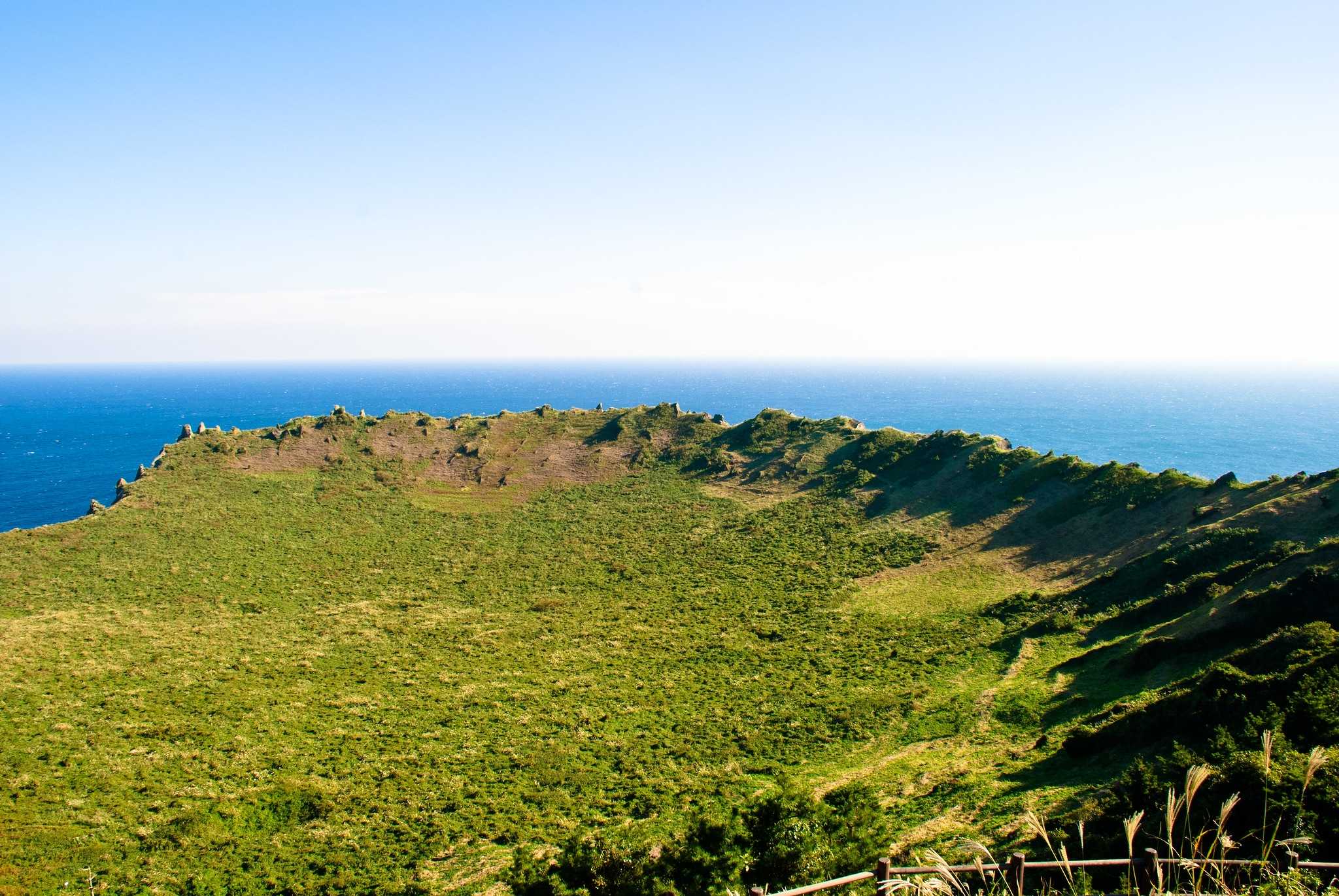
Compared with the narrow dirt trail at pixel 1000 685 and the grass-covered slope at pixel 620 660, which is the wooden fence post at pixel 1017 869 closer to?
the grass-covered slope at pixel 620 660

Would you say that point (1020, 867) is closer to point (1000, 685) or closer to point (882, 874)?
point (882, 874)

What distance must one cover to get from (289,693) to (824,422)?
75068mm

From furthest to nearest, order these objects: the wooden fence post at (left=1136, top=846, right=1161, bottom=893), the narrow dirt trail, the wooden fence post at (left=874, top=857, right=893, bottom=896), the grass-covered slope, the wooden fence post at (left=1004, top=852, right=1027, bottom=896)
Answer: the narrow dirt trail, the grass-covered slope, the wooden fence post at (left=874, top=857, right=893, bottom=896), the wooden fence post at (left=1004, top=852, right=1027, bottom=896), the wooden fence post at (left=1136, top=846, right=1161, bottom=893)

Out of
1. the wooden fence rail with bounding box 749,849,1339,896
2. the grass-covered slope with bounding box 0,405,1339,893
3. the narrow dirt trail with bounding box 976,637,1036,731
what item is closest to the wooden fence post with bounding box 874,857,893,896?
the wooden fence rail with bounding box 749,849,1339,896

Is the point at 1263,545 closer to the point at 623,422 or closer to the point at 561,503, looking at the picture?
the point at 561,503

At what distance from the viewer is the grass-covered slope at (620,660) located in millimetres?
24516

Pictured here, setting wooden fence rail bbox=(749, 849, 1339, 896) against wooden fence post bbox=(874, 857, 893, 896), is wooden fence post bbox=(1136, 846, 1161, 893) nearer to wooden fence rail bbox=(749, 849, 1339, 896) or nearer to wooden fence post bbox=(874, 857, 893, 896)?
wooden fence rail bbox=(749, 849, 1339, 896)

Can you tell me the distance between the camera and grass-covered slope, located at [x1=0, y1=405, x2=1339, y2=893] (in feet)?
80.4

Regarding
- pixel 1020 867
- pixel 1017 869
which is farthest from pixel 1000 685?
pixel 1020 867

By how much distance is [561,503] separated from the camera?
82188 mm

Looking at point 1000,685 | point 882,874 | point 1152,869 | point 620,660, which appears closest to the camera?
point 882,874

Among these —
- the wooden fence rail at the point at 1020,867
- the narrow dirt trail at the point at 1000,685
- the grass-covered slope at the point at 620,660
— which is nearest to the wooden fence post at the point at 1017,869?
the wooden fence rail at the point at 1020,867

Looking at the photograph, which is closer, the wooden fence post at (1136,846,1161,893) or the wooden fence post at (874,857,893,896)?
the wooden fence post at (1136,846,1161,893)

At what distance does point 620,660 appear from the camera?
4288cm
